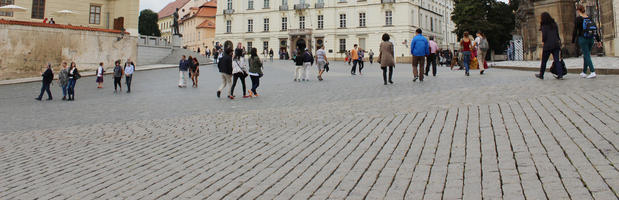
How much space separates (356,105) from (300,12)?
63.6 meters

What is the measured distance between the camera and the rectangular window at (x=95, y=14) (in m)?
37.8

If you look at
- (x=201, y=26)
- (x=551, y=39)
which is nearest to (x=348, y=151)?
(x=551, y=39)

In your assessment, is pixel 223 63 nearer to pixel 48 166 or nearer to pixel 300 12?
pixel 48 166

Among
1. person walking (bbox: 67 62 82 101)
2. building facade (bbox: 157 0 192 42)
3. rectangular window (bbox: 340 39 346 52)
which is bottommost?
person walking (bbox: 67 62 82 101)

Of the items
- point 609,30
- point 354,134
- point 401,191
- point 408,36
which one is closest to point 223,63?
point 354,134

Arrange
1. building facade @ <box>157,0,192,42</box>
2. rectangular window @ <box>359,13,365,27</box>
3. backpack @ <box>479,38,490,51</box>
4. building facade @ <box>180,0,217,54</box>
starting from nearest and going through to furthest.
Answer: backpack @ <box>479,38,490,51</box>
rectangular window @ <box>359,13,365,27</box>
building facade @ <box>180,0,217,54</box>
building facade @ <box>157,0,192,42</box>

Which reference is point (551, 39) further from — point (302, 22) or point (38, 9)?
point (302, 22)

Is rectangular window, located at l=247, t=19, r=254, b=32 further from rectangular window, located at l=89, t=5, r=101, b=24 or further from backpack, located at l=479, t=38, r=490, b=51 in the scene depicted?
backpack, located at l=479, t=38, r=490, b=51

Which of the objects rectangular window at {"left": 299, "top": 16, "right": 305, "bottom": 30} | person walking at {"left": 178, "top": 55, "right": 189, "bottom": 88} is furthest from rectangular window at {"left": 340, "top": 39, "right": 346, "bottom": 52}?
person walking at {"left": 178, "top": 55, "right": 189, "bottom": 88}

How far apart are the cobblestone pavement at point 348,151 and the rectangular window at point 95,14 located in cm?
3089

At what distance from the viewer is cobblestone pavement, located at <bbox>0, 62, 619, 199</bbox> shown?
378 cm

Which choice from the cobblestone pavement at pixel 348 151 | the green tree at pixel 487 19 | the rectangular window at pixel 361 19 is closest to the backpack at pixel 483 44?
the cobblestone pavement at pixel 348 151

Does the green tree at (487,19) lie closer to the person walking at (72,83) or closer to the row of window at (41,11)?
the row of window at (41,11)

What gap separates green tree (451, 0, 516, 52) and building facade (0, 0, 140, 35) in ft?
132
